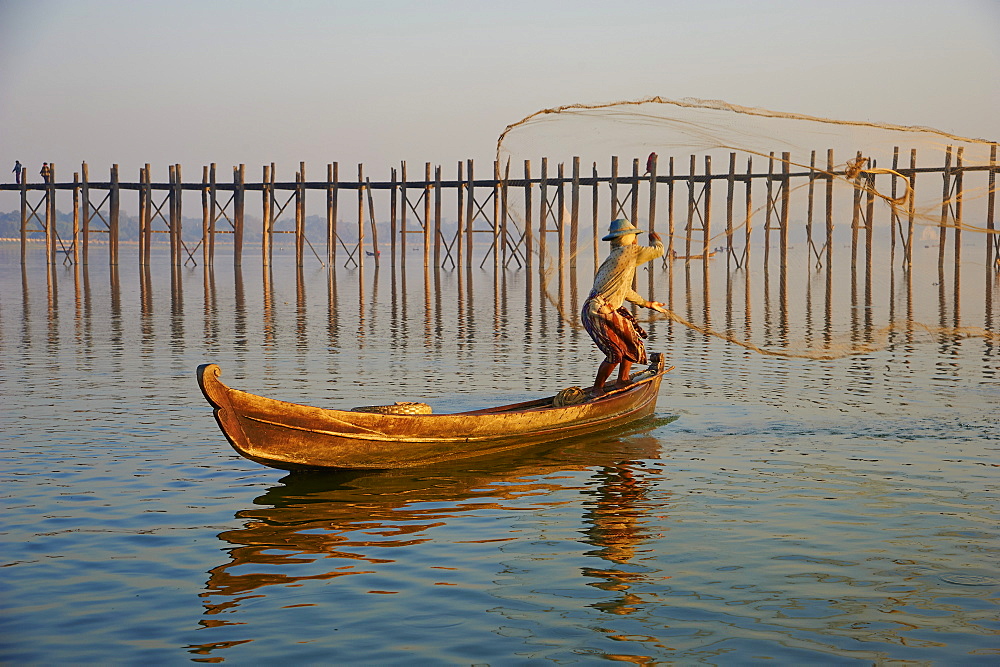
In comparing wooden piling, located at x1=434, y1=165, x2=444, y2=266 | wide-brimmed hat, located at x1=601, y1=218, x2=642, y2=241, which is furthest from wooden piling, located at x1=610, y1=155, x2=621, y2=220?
wide-brimmed hat, located at x1=601, y1=218, x2=642, y2=241

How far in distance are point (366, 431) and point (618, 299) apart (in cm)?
372

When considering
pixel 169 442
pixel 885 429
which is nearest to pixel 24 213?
pixel 169 442

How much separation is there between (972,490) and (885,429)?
272cm

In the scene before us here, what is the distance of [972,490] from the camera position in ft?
27.2

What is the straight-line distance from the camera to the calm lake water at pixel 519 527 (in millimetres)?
5457

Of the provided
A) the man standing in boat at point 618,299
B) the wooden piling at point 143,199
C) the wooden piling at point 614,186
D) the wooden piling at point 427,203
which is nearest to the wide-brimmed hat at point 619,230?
the man standing in boat at point 618,299

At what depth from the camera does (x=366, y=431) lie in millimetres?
8570

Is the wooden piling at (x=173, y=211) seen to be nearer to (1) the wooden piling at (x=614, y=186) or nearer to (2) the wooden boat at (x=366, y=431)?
(1) the wooden piling at (x=614, y=186)

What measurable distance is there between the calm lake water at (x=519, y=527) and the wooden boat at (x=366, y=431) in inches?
8.9

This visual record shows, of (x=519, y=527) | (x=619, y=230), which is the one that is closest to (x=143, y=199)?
(x=619, y=230)

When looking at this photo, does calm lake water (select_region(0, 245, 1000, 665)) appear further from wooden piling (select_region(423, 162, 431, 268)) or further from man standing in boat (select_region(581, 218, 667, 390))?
wooden piling (select_region(423, 162, 431, 268))

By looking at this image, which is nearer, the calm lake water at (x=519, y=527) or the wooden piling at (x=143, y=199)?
the calm lake water at (x=519, y=527)

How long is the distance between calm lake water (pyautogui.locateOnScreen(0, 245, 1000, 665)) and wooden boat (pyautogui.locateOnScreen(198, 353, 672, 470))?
23 centimetres

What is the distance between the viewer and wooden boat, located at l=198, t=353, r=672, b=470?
7.92 metres
